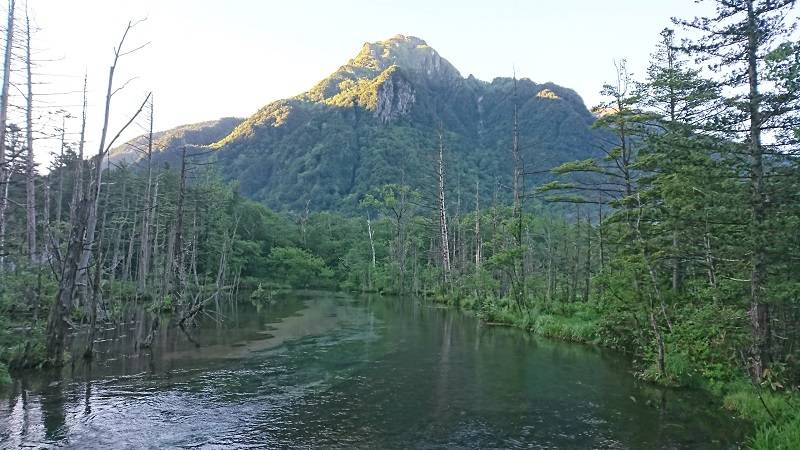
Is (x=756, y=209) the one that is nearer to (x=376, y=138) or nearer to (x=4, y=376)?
(x=4, y=376)

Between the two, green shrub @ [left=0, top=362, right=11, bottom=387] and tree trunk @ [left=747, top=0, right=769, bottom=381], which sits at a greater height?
tree trunk @ [left=747, top=0, right=769, bottom=381]

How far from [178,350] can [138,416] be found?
8.98m

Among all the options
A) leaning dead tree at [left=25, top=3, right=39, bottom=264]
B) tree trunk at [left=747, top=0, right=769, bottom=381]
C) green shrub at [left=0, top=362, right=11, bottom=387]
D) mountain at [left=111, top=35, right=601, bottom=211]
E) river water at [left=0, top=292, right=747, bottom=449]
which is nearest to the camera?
river water at [left=0, top=292, right=747, bottom=449]

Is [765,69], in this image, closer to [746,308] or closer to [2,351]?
[746,308]

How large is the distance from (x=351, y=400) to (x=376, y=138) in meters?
128

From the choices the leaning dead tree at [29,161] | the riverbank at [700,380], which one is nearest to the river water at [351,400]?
the riverbank at [700,380]

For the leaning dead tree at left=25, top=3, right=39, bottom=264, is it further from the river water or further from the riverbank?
the riverbank

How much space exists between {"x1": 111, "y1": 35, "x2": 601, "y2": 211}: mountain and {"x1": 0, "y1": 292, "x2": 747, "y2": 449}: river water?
8188cm

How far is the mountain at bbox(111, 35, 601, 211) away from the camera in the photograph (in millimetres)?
123250

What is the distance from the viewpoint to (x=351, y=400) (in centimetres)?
1267

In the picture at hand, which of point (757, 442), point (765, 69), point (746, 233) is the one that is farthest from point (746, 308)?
point (765, 69)

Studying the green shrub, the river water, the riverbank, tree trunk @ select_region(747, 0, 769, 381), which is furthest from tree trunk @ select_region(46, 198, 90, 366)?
tree trunk @ select_region(747, 0, 769, 381)

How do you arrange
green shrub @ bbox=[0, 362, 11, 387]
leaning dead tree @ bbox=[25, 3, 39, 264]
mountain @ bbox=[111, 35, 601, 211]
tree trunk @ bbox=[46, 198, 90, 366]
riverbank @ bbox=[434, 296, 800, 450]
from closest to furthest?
riverbank @ bbox=[434, 296, 800, 450] → green shrub @ bbox=[0, 362, 11, 387] → tree trunk @ bbox=[46, 198, 90, 366] → leaning dead tree @ bbox=[25, 3, 39, 264] → mountain @ bbox=[111, 35, 601, 211]

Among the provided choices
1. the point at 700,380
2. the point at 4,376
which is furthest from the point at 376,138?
the point at 4,376
